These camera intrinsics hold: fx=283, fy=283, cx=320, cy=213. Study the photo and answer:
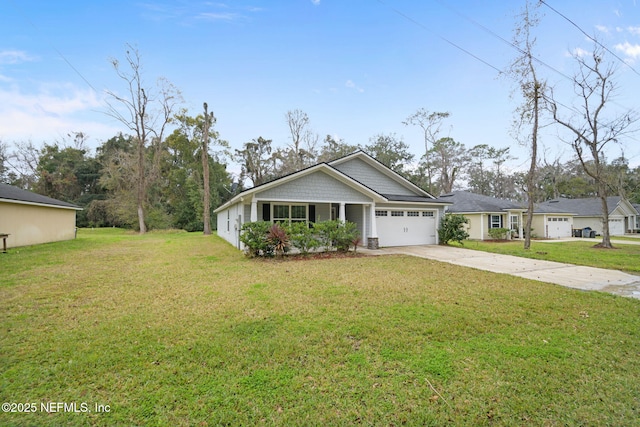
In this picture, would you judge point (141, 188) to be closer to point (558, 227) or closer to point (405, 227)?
point (405, 227)

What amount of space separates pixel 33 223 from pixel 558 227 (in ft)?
120

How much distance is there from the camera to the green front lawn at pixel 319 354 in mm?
2443

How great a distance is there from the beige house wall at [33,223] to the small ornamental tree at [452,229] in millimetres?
21103

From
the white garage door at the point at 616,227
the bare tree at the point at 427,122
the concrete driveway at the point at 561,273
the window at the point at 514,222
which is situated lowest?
the concrete driveway at the point at 561,273

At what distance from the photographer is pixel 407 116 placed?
3212 cm

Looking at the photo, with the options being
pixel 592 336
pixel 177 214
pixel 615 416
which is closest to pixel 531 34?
pixel 592 336

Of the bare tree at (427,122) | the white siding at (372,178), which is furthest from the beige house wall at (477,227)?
the bare tree at (427,122)

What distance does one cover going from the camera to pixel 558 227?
2442cm

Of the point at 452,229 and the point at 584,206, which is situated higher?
the point at 584,206

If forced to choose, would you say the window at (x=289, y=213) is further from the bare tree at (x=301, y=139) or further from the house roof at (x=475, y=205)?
the bare tree at (x=301, y=139)

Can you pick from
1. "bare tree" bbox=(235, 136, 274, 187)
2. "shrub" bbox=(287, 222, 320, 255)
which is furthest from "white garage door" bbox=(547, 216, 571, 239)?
"bare tree" bbox=(235, 136, 274, 187)

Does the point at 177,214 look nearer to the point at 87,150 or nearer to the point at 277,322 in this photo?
the point at 87,150

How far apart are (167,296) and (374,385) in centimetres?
452

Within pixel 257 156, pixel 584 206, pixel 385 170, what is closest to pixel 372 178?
pixel 385 170
